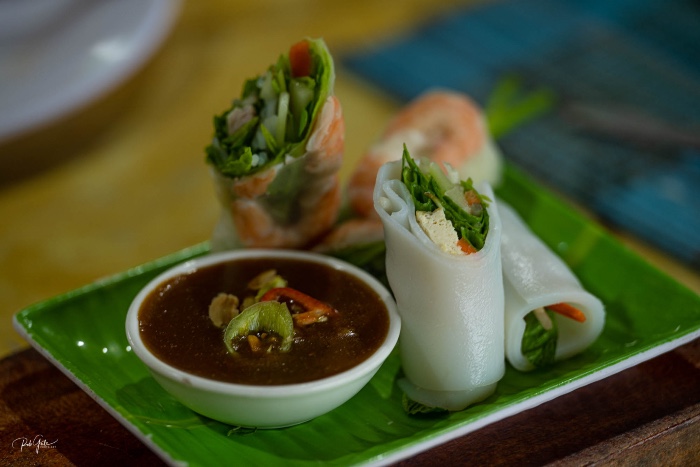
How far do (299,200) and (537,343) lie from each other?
27.9 inches

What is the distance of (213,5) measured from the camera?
5.14 metres

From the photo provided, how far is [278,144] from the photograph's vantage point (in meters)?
2.10

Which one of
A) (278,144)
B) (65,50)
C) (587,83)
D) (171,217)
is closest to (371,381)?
(278,144)

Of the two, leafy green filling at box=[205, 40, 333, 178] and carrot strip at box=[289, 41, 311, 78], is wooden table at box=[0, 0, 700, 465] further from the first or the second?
carrot strip at box=[289, 41, 311, 78]

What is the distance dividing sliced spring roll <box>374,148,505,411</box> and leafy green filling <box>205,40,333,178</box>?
0.82ft

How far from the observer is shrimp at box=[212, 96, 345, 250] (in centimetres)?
209

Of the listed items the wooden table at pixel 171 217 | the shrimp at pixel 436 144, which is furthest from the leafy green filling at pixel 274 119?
the wooden table at pixel 171 217

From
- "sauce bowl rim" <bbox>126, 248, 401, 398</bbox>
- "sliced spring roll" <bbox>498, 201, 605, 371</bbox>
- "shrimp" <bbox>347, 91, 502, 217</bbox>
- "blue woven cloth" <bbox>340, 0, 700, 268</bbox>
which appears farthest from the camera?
"blue woven cloth" <bbox>340, 0, 700, 268</bbox>

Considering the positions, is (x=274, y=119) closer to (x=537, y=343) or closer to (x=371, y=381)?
(x=371, y=381)

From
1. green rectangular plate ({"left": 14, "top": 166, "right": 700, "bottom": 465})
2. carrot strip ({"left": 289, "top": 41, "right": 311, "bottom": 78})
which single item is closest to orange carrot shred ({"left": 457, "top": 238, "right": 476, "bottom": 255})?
green rectangular plate ({"left": 14, "top": 166, "right": 700, "bottom": 465})

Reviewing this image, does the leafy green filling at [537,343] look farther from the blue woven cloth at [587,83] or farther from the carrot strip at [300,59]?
the blue woven cloth at [587,83]

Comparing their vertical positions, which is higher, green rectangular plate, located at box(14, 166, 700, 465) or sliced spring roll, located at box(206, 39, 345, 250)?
sliced spring roll, located at box(206, 39, 345, 250)

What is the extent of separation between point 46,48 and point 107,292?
196 cm

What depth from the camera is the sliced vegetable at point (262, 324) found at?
5.82ft
